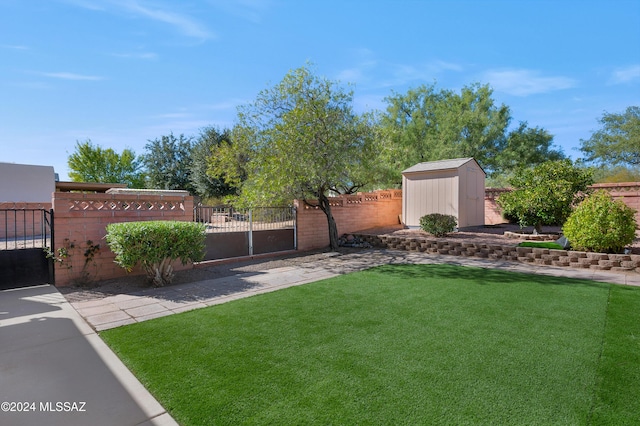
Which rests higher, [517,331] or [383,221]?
[383,221]

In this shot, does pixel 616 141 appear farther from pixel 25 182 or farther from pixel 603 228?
pixel 25 182

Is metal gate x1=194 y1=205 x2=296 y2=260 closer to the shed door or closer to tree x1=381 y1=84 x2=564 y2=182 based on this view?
the shed door

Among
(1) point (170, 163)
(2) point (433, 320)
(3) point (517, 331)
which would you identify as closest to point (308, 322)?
(2) point (433, 320)

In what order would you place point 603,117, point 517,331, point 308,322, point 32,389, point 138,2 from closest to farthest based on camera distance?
point 32,389 < point 517,331 < point 308,322 < point 138,2 < point 603,117

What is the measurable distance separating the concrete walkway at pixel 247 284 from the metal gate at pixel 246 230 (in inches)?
58.4

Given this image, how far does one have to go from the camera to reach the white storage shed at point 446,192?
444 inches

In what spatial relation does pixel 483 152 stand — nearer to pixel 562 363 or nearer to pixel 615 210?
pixel 615 210

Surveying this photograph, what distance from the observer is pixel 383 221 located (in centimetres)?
1324

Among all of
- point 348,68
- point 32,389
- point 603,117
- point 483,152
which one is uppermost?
point 603,117

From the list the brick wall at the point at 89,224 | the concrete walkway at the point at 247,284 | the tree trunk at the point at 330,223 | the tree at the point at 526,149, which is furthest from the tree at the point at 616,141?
the brick wall at the point at 89,224

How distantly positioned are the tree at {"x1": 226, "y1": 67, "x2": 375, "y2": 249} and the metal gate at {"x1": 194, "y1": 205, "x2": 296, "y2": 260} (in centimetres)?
56

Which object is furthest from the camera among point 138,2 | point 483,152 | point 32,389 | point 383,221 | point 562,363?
point 483,152

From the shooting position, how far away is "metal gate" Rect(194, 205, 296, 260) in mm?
7931

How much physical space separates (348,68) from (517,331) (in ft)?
31.0
